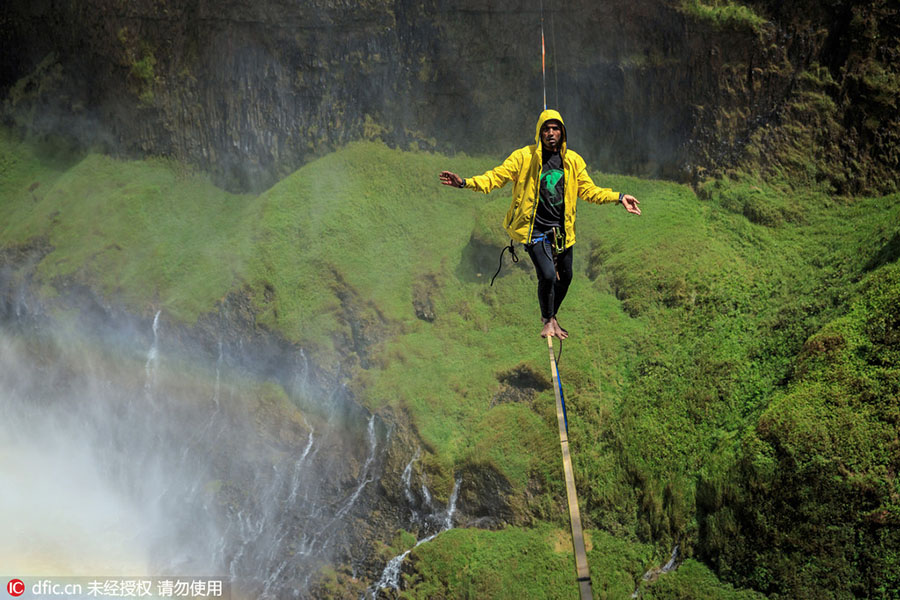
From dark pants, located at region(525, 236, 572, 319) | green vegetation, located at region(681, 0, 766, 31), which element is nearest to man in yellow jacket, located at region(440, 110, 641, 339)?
dark pants, located at region(525, 236, 572, 319)

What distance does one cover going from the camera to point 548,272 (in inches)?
322

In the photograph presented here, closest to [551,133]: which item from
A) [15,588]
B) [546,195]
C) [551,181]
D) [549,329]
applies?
[551,181]

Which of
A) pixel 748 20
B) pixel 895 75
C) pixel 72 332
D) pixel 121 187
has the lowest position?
pixel 72 332

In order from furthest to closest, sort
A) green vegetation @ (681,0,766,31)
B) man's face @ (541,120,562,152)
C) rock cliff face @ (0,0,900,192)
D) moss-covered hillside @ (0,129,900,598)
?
green vegetation @ (681,0,766,31) < rock cliff face @ (0,0,900,192) < moss-covered hillside @ (0,129,900,598) < man's face @ (541,120,562,152)

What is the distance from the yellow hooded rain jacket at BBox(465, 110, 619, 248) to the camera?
7.91 metres

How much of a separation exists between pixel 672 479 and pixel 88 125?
80.0 feet

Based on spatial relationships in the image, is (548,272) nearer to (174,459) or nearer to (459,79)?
(459,79)

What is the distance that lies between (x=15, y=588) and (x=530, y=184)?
1874 cm

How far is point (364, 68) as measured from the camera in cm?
2328

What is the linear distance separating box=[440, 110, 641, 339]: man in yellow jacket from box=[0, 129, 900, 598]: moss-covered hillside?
6.52 metres

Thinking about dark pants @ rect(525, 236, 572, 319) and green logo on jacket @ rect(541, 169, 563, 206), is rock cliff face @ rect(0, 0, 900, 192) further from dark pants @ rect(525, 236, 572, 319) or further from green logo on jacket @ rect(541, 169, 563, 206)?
green logo on jacket @ rect(541, 169, 563, 206)

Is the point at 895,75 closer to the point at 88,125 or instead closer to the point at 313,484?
the point at 313,484

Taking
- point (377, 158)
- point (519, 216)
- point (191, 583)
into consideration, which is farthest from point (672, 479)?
point (377, 158)

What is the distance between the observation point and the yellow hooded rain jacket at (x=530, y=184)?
26.0 feet
